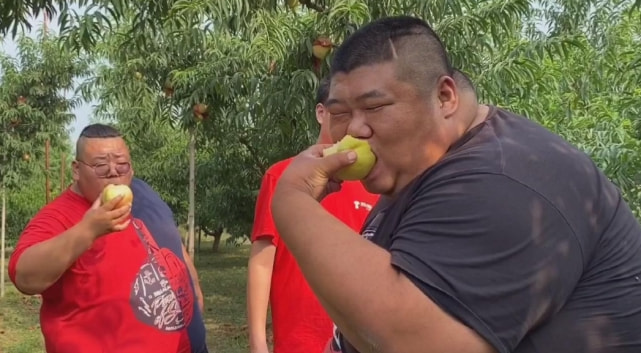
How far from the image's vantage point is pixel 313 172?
146 centimetres

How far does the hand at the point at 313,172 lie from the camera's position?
143cm

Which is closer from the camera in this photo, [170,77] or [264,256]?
[264,256]

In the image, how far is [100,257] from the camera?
312 centimetres

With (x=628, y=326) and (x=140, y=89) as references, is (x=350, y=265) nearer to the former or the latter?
(x=628, y=326)

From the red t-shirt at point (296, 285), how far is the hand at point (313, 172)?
4.73 ft

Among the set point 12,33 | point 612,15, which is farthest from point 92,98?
point 12,33

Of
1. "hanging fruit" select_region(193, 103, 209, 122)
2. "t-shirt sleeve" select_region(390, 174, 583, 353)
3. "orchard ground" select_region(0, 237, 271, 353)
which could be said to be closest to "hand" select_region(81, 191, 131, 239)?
"t-shirt sleeve" select_region(390, 174, 583, 353)

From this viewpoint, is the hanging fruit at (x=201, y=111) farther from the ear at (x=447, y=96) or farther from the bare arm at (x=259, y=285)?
the ear at (x=447, y=96)

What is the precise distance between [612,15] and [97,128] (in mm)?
8577

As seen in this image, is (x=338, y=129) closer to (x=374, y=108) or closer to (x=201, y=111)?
(x=374, y=108)

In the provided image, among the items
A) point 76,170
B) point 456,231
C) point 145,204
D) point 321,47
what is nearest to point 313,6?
point 321,47

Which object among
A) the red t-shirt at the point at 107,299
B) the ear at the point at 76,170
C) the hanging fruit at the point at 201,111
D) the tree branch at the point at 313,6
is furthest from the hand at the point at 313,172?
the hanging fruit at the point at 201,111

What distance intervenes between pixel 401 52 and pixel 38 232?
6.88 ft

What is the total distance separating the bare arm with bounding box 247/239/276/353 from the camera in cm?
301
